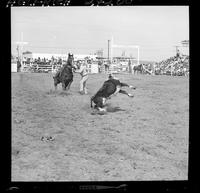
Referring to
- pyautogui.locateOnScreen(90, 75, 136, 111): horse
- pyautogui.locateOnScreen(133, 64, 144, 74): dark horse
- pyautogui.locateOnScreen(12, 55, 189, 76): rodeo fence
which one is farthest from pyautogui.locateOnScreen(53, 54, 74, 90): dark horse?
pyautogui.locateOnScreen(133, 64, 144, 74): dark horse

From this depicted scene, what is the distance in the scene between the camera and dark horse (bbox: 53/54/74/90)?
3.12 m

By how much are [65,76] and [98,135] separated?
623 mm

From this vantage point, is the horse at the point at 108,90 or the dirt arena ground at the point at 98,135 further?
the horse at the point at 108,90

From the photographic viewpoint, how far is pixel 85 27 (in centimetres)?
306

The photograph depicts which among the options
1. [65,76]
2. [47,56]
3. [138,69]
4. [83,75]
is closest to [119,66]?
[138,69]

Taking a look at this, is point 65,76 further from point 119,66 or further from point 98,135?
point 98,135

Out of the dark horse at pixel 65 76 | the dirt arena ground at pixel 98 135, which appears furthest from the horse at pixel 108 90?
the dark horse at pixel 65 76

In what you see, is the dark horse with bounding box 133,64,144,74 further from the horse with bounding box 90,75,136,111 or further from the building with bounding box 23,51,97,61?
the building with bounding box 23,51,97,61

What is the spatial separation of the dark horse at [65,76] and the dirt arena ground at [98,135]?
87 millimetres

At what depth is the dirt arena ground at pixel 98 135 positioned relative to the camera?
2984 mm

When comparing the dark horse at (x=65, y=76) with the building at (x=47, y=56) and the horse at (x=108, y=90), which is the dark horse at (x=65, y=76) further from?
the horse at (x=108, y=90)

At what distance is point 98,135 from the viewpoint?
3033 mm
